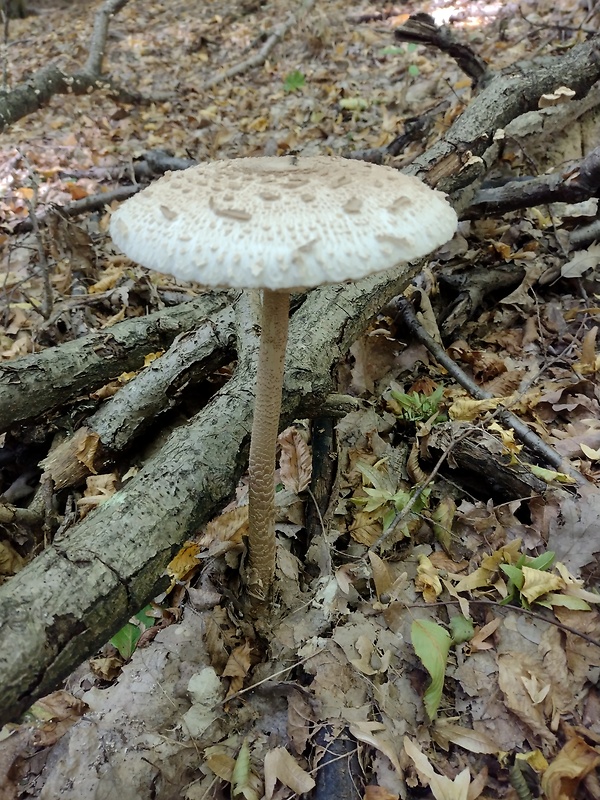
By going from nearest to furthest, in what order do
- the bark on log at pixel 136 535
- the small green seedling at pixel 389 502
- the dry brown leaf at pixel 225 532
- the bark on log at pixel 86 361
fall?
1. the bark on log at pixel 136 535
2. the dry brown leaf at pixel 225 532
3. the small green seedling at pixel 389 502
4. the bark on log at pixel 86 361

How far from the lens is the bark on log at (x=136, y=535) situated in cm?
172

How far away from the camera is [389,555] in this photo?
116 inches

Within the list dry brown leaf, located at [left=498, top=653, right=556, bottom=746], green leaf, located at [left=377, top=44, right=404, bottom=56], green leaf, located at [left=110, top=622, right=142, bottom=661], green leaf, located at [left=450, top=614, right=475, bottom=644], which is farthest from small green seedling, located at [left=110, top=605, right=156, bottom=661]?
green leaf, located at [left=377, top=44, right=404, bottom=56]

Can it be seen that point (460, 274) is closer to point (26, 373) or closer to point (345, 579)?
point (345, 579)

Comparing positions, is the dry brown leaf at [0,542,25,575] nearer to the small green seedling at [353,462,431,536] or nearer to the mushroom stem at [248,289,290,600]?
the mushroom stem at [248,289,290,600]

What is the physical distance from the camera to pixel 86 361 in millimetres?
3443

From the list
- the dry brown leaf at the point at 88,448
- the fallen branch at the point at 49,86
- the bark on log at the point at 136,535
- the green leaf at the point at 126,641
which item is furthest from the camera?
the fallen branch at the point at 49,86

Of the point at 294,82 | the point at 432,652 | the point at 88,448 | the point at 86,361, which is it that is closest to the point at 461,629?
the point at 432,652

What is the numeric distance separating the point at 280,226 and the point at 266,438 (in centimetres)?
98

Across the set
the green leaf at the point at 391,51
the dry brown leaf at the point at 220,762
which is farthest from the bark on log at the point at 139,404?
the green leaf at the point at 391,51

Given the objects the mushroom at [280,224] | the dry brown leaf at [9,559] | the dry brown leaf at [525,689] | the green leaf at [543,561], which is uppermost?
the mushroom at [280,224]

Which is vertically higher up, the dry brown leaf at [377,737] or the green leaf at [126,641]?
the green leaf at [126,641]

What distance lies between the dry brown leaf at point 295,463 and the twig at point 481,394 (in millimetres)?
1115

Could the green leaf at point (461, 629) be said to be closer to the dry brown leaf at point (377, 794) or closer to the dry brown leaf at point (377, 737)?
the dry brown leaf at point (377, 737)
